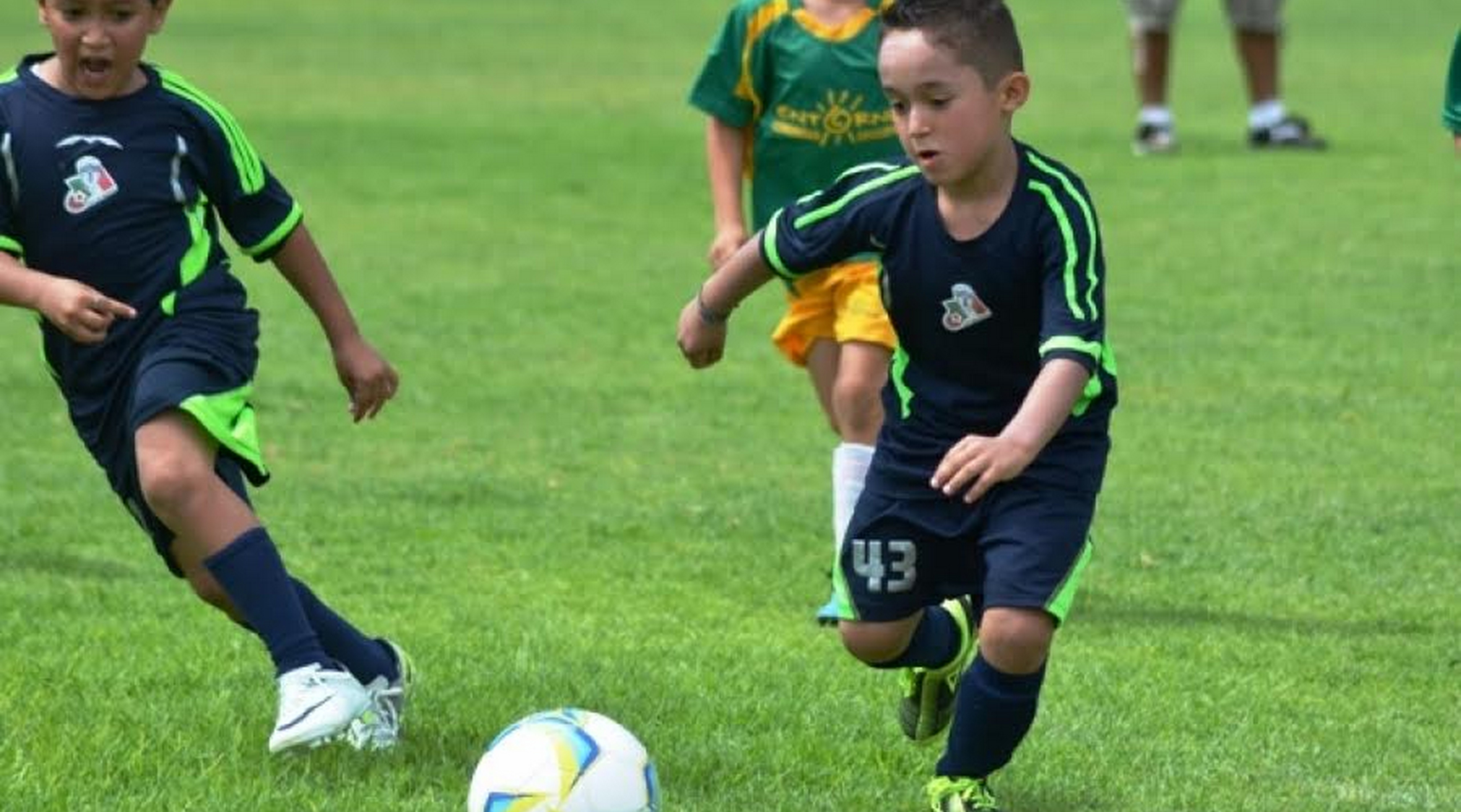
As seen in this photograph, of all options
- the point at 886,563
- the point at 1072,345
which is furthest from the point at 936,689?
the point at 1072,345

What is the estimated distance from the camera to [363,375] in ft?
19.1

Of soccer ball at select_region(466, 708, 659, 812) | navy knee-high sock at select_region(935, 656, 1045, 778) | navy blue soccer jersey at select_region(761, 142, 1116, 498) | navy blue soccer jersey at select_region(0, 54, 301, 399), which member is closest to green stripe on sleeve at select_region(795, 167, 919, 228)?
navy blue soccer jersey at select_region(761, 142, 1116, 498)

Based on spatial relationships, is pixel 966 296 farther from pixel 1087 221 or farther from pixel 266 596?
pixel 266 596

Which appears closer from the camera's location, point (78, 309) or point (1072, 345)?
point (1072, 345)

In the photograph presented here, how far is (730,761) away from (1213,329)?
654 centimetres

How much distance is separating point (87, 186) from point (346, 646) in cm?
104

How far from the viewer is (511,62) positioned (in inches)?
912

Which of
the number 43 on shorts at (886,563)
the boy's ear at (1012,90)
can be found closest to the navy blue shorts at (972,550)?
the number 43 on shorts at (886,563)

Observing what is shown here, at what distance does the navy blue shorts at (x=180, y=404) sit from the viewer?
546 cm

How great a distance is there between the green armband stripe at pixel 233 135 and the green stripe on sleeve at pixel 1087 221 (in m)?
1.54

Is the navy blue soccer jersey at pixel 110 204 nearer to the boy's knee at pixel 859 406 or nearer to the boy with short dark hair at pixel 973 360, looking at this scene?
the boy with short dark hair at pixel 973 360

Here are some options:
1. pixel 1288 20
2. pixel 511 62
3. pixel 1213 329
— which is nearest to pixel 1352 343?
pixel 1213 329

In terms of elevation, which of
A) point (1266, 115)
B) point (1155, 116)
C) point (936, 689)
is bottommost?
point (1266, 115)

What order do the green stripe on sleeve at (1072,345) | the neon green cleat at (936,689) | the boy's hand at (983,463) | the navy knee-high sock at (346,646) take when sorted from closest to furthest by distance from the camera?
the boy's hand at (983,463) → the green stripe on sleeve at (1072,345) → the neon green cleat at (936,689) → the navy knee-high sock at (346,646)
